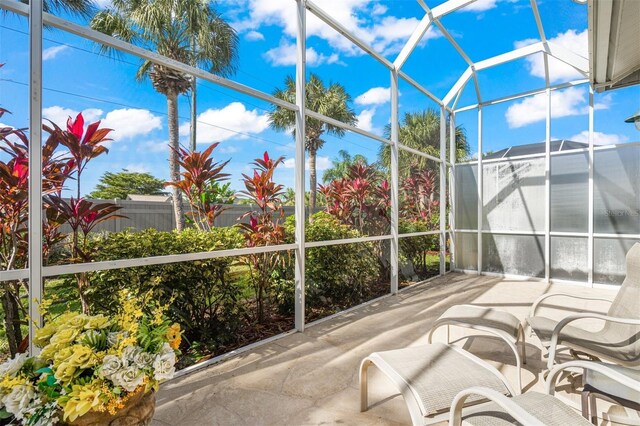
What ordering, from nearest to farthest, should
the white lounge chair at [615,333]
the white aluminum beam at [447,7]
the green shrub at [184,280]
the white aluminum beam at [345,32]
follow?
1. the white lounge chair at [615,333]
2. the green shrub at [184,280]
3. the white aluminum beam at [345,32]
4. the white aluminum beam at [447,7]

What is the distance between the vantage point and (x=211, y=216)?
3141 mm

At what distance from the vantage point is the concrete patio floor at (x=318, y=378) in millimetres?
2125

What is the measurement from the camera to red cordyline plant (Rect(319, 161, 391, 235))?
489cm

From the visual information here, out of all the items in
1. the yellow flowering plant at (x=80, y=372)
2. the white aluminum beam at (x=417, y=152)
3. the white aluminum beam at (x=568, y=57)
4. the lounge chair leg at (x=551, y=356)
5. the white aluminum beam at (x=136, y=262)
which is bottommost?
the lounge chair leg at (x=551, y=356)

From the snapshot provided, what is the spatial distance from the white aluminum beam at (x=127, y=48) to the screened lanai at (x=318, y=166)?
2 centimetres

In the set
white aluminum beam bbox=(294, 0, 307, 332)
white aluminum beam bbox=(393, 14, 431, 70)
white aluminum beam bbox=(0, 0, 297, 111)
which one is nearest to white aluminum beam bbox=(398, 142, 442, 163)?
white aluminum beam bbox=(393, 14, 431, 70)

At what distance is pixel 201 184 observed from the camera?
296 centimetres

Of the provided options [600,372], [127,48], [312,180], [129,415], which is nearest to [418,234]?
[312,180]

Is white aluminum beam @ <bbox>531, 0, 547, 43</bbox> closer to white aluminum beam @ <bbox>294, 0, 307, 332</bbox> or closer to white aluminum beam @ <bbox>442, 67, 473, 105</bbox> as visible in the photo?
white aluminum beam @ <bbox>442, 67, 473, 105</bbox>

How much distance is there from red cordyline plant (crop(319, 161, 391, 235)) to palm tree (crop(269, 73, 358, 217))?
0.56m

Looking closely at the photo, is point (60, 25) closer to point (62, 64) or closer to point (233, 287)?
point (62, 64)

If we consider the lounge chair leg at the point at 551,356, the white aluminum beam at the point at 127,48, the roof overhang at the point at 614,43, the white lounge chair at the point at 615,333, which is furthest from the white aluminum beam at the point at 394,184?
the lounge chair leg at the point at 551,356

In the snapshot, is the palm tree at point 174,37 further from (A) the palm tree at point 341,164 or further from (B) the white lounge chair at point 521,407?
(B) the white lounge chair at point 521,407

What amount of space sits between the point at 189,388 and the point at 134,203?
1498mm
